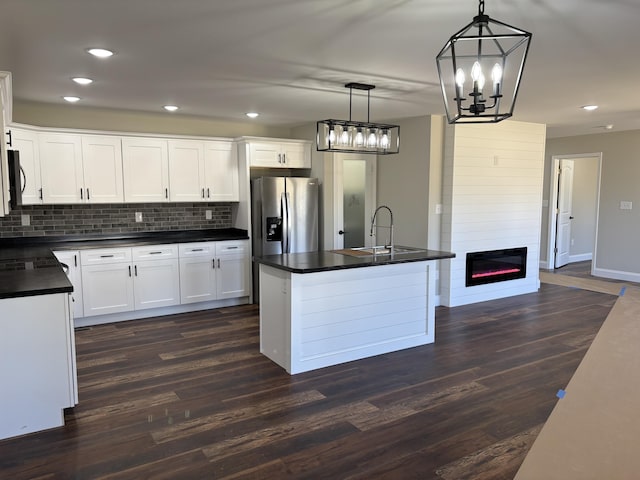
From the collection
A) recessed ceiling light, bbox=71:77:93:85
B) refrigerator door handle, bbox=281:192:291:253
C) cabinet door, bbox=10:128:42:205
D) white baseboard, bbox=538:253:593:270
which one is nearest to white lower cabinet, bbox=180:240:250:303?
refrigerator door handle, bbox=281:192:291:253

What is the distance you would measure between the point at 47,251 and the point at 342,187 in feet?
11.8

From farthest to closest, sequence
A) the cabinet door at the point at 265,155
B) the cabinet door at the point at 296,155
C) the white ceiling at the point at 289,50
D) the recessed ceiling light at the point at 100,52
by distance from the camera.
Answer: the cabinet door at the point at 296,155 < the cabinet door at the point at 265,155 < the recessed ceiling light at the point at 100,52 < the white ceiling at the point at 289,50

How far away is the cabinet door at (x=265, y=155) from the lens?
594 centimetres

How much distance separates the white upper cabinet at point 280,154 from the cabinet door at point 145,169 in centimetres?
108

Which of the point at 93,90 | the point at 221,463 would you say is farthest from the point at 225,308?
the point at 221,463

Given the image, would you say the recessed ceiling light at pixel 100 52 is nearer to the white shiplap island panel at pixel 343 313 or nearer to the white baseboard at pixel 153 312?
the white shiplap island panel at pixel 343 313

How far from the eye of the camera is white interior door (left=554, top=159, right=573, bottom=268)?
27.6ft

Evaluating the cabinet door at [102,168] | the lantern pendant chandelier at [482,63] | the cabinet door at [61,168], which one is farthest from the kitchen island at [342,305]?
the cabinet door at [61,168]

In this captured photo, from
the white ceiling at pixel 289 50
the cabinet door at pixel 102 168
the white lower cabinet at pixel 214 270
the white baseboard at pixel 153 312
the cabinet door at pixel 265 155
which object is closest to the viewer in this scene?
the white ceiling at pixel 289 50

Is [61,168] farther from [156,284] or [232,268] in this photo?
[232,268]

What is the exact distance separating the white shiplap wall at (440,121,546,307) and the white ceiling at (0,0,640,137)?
934mm

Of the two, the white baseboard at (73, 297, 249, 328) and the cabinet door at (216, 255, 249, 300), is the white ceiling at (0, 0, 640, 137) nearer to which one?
the cabinet door at (216, 255, 249, 300)

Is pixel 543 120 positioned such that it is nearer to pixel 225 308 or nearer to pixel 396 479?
pixel 225 308

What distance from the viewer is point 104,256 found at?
4.99 meters
